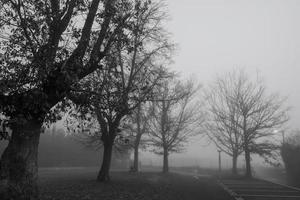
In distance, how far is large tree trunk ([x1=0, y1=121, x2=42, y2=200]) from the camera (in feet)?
28.5

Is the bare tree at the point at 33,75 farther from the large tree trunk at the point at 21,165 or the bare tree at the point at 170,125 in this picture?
the bare tree at the point at 170,125

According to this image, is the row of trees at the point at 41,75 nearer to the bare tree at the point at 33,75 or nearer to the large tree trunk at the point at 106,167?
the bare tree at the point at 33,75

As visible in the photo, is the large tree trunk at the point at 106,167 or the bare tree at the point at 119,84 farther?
the large tree trunk at the point at 106,167

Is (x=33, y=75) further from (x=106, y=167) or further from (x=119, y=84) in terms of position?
(x=106, y=167)

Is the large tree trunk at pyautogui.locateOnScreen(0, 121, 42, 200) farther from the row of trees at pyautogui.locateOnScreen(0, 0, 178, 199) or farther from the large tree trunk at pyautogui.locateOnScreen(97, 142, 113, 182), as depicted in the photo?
the large tree trunk at pyautogui.locateOnScreen(97, 142, 113, 182)

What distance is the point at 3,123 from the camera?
7.63 meters

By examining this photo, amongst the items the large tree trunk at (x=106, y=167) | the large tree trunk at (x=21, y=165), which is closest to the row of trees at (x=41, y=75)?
the large tree trunk at (x=21, y=165)

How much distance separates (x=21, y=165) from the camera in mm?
9008

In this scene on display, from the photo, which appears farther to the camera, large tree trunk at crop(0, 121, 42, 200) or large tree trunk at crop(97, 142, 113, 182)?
large tree trunk at crop(97, 142, 113, 182)

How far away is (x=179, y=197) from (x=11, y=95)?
947 cm

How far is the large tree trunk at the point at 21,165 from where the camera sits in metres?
8.68

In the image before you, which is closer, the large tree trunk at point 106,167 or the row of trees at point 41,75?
the row of trees at point 41,75

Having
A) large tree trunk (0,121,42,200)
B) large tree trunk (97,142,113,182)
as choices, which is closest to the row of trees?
large tree trunk (0,121,42,200)

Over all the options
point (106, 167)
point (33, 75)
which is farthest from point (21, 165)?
point (106, 167)
